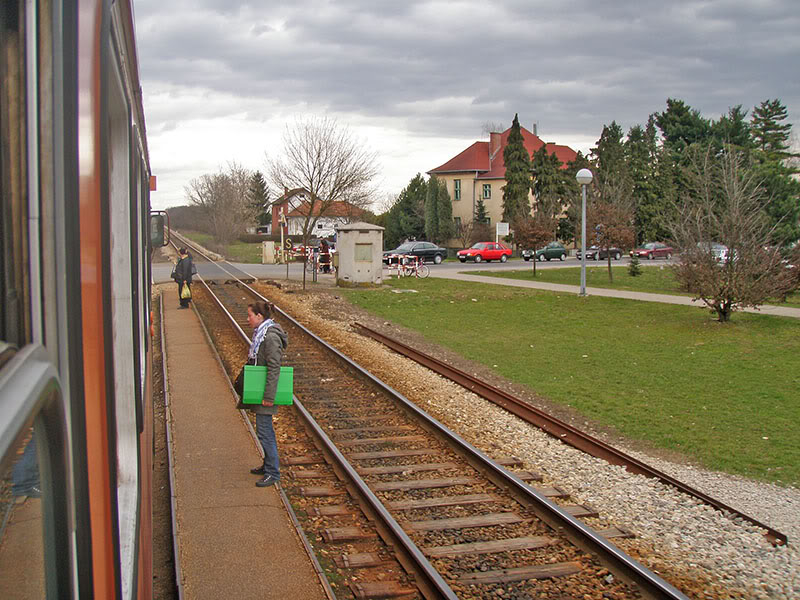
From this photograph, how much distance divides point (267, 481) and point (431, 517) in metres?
1.70


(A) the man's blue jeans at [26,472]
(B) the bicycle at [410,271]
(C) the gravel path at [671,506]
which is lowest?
(C) the gravel path at [671,506]

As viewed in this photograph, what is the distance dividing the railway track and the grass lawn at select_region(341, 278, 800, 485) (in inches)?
116

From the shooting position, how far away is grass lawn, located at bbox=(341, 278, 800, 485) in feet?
32.2

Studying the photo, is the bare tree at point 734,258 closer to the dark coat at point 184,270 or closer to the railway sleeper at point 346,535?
the dark coat at point 184,270

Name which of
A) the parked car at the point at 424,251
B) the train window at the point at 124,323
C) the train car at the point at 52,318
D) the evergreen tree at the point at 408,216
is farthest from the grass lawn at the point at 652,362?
the evergreen tree at the point at 408,216

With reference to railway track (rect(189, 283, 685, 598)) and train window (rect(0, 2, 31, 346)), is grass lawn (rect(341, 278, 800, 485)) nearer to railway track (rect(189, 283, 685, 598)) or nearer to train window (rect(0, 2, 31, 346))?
railway track (rect(189, 283, 685, 598))

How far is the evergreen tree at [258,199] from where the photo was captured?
92000 mm

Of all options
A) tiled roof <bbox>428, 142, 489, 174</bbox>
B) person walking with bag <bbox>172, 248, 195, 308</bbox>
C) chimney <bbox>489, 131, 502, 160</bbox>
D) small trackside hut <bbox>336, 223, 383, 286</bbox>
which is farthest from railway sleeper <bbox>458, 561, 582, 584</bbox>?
chimney <bbox>489, 131, 502, 160</bbox>

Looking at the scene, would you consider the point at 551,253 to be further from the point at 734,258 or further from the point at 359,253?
the point at 734,258

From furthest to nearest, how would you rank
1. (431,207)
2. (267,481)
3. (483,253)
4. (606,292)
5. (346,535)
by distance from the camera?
1. (431,207)
2. (483,253)
3. (606,292)
4. (267,481)
5. (346,535)

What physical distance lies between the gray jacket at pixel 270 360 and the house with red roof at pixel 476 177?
63343 millimetres

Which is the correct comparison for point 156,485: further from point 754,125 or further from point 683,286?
point 754,125

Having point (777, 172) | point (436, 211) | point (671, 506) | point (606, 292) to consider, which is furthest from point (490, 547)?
point (436, 211)

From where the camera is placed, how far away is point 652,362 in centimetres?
1484
